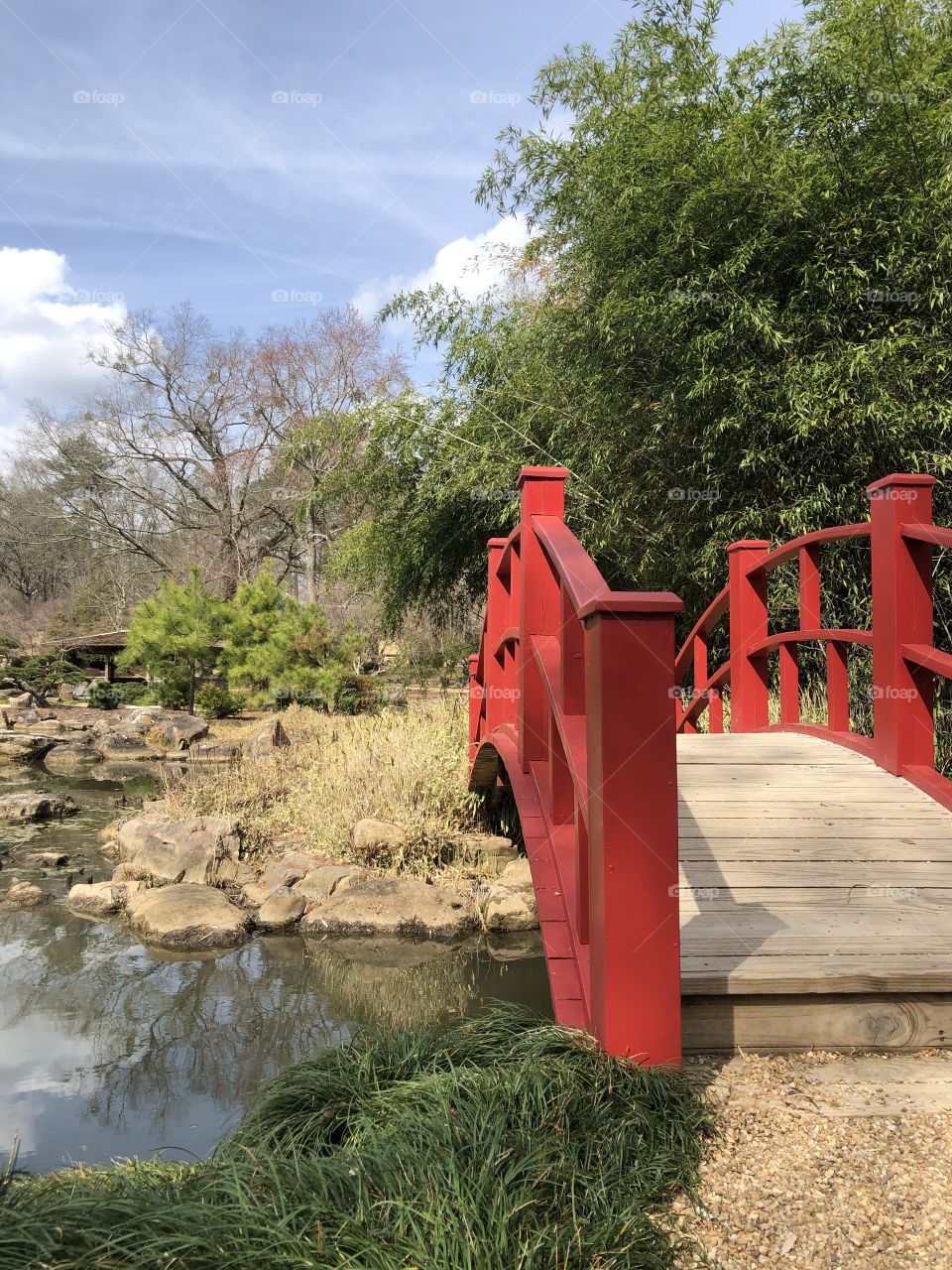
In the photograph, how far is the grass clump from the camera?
1.41 metres

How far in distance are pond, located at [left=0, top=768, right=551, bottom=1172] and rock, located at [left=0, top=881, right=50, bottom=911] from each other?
133 millimetres

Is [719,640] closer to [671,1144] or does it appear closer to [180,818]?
[180,818]

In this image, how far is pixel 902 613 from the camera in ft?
10.9

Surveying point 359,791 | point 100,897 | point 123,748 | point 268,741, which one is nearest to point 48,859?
point 100,897

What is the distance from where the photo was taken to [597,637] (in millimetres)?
1917

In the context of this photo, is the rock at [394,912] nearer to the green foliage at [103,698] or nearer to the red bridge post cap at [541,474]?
the red bridge post cap at [541,474]

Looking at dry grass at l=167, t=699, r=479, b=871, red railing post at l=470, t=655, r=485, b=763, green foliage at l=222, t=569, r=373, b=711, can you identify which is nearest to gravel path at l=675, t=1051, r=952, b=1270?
red railing post at l=470, t=655, r=485, b=763

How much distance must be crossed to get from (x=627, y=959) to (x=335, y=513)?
1965cm

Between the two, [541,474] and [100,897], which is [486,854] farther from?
[541,474]

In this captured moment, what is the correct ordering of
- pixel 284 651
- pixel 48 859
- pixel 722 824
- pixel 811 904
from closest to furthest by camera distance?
1. pixel 811 904
2. pixel 722 824
3. pixel 48 859
4. pixel 284 651

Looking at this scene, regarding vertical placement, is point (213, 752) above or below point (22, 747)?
below

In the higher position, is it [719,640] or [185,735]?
[719,640]

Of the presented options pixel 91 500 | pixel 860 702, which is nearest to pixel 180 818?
pixel 860 702

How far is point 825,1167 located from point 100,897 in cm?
594
